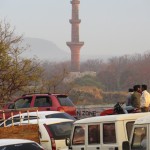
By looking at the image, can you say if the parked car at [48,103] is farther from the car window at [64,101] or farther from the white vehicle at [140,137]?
the white vehicle at [140,137]

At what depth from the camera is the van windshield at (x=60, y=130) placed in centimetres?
1373

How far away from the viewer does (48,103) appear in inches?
846

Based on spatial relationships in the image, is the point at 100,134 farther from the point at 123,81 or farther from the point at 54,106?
the point at 123,81

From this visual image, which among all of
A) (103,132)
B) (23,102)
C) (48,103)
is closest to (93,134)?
(103,132)

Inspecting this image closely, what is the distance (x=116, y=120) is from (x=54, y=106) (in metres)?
10.4

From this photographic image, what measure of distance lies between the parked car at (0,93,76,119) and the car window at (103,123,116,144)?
32.3 ft

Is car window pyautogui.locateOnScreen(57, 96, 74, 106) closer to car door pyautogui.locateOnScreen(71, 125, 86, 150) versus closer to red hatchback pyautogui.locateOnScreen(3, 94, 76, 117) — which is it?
red hatchback pyautogui.locateOnScreen(3, 94, 76, 117)

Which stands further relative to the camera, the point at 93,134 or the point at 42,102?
the point at 42,102

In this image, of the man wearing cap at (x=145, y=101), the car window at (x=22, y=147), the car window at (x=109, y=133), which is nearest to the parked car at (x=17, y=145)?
the car window at (x=22, y=147)

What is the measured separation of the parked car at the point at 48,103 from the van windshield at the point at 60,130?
22.2 feet

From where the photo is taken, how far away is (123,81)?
471 ft

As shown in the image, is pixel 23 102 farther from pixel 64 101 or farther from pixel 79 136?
pixel 79 136

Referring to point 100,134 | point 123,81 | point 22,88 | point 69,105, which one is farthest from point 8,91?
point 123,81

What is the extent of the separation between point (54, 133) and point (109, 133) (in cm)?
303
